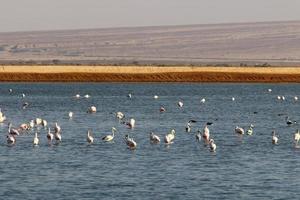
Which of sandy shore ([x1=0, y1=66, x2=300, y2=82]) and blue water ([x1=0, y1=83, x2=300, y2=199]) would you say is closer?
blue water ([x1=0, y1=83, x2=300, y2=199])

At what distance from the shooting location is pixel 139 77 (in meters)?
119

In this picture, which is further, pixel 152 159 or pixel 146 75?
pixel 146 75

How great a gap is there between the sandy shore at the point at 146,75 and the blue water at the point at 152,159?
45.5 metres

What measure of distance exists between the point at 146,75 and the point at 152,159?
82706 mm

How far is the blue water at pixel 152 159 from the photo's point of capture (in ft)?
99.2

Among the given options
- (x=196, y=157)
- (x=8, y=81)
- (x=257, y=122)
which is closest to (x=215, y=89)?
(x=8, y=81)

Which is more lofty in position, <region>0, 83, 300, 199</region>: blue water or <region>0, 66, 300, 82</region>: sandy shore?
<region>0, 66, 300, 82</region>: sandy shore

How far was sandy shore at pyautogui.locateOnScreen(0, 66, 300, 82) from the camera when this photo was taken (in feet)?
385

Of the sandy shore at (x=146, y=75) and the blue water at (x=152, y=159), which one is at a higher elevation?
the sandy shore at (x=146, y=75)

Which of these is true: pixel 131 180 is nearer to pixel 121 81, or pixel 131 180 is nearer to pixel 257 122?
pixel 257 122

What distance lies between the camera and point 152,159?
37625mm

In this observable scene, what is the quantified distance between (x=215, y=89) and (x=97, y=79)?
1930cm

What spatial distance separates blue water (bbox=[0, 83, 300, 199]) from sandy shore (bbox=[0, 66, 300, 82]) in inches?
1793

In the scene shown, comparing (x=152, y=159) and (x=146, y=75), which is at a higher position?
(x=146, y=75)
